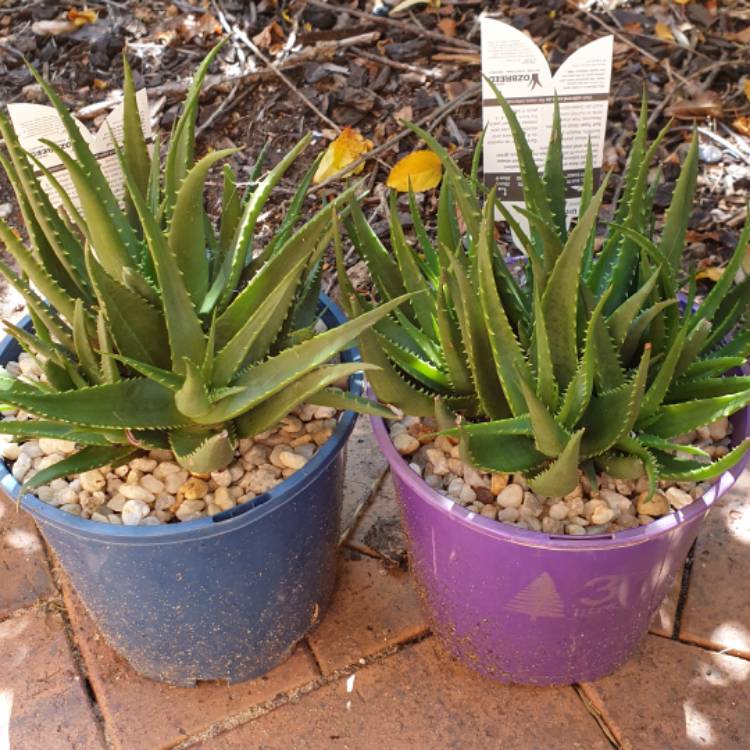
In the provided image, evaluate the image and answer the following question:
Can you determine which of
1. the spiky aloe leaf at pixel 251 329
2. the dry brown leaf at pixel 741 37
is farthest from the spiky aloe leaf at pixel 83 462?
the dry brown leaf at pixel 741 37

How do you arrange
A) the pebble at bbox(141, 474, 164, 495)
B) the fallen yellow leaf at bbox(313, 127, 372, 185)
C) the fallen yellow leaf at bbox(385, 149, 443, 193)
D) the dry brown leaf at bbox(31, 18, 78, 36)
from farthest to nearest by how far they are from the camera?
the dry brown leaf at bbox(31, 18, 78, 36) < the fallen yellow leaf at bbox(313, 127, 372, 185) < the fallen yellow leaf at bbox(385, 149, 443, 193) < the pebble at bbox(141, 474, 164, 495)

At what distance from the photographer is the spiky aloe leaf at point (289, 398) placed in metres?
1.21

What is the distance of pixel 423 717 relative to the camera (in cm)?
167

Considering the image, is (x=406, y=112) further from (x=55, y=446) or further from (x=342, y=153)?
(x=55, y=446)

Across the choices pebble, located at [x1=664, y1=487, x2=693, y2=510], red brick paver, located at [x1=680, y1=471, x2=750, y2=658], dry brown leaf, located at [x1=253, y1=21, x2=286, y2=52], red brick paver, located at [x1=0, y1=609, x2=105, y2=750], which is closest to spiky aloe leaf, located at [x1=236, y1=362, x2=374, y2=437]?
pebble, located at [x1=664, y1=487, x2=693, y2=510]

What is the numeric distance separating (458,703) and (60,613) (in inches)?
31.2

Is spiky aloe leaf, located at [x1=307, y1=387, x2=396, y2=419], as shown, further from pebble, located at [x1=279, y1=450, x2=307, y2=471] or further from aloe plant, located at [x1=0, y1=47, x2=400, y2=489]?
pebble, located at [x1=279, y1=450, x2=307, y2=471]

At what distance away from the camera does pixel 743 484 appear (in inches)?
78.3

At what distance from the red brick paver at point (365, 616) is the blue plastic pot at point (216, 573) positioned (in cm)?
6

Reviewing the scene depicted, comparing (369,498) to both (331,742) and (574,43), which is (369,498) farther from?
(574,43)

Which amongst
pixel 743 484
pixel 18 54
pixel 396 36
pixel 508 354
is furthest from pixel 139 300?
pixel 18 54

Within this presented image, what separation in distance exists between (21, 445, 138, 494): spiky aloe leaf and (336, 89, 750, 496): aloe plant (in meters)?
0.40

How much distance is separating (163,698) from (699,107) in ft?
6.60

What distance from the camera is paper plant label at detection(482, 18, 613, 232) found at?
4.98 feet
